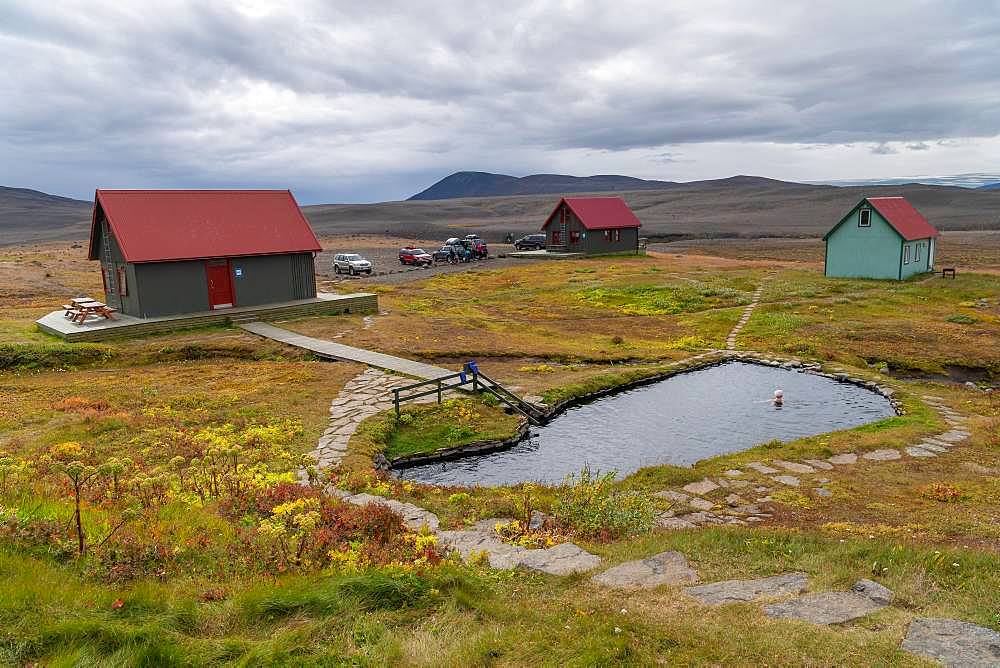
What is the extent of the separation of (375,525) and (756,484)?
8746 mm

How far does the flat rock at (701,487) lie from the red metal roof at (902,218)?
40414mm

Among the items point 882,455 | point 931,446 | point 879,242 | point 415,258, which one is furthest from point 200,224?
point 879,242

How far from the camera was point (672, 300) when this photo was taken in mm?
42844

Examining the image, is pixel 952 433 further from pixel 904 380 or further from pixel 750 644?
pixel 750 644

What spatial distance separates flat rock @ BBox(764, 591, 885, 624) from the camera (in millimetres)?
7219

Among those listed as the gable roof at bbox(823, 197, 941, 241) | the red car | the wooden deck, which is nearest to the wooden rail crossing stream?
the wooden deck

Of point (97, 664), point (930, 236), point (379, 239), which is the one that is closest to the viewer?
point (97, 664)

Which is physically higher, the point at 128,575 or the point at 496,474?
the point at 128,575

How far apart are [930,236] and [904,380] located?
3248 cm

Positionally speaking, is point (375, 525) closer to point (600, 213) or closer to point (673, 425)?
point (673, 425)

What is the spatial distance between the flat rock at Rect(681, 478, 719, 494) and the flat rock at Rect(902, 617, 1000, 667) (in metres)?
7.25

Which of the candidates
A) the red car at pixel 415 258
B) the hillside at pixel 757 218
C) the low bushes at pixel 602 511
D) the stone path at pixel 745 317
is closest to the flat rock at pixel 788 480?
the low bushes at pixel 602 511

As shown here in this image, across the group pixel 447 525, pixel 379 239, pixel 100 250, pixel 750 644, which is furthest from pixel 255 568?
pixel 379 239

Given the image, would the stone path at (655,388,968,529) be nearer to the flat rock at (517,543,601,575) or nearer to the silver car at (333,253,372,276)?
the flat rock at (517,543,601,575)
